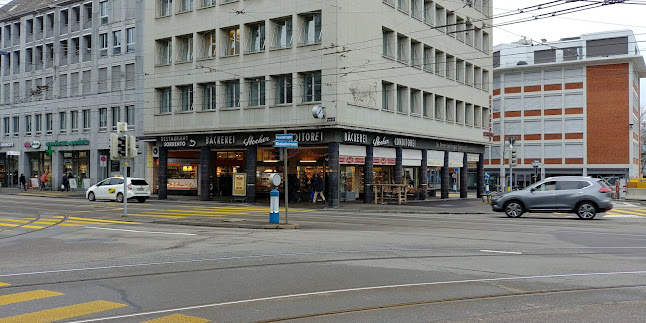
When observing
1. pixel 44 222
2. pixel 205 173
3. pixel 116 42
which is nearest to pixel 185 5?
pixel 205 173

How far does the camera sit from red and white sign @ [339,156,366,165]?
31.9 meters

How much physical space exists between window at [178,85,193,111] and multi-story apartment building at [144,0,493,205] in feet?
0.21

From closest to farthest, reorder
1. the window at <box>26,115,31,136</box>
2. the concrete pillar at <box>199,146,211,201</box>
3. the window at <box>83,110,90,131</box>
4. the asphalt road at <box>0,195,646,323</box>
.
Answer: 1. the asphalt road at <box>0,195,646,323</box>
2. the concrete pillar at <box>199,146,211,201</box>
3. the window at <box>83,110,90,131</box>
4. the window at <box>26,115,31,136</box>

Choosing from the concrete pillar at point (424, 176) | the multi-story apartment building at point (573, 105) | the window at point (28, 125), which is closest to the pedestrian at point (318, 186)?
the concrete pillar at point (424, 176)

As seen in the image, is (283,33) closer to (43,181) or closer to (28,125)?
(43,181)

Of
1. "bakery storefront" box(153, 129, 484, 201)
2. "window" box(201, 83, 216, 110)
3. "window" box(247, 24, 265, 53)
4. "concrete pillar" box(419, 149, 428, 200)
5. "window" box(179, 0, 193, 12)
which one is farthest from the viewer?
"concrete pillar" box(419, 149, 428, 200)

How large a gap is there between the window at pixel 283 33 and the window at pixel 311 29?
0.99 metres

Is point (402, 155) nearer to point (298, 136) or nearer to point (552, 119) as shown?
point (298, 136)

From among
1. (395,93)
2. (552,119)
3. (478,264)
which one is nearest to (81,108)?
(395,93)

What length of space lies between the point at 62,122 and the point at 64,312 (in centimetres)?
4891

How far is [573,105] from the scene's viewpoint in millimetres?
65438

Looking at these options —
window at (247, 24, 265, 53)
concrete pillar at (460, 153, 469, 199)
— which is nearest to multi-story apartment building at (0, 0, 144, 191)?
window at (247, 24, 265, 53)

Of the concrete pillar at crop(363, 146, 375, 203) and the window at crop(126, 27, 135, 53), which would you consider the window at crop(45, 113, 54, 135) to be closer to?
the window at crop(126, 27, 135, 53)

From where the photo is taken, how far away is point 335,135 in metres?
31.1
